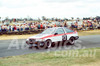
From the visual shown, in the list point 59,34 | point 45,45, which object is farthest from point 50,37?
point 59,34

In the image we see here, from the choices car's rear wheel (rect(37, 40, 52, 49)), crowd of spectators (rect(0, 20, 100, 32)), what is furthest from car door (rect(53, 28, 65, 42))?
crowd of spectators (rect(0, 20, 100, 32))

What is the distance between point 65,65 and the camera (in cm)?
662

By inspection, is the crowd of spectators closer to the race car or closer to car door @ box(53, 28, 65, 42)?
the race car

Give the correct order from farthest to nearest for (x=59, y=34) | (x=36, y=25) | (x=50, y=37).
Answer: (x=36, y=25) → (x=59, y=34) → (x=50, y=37)

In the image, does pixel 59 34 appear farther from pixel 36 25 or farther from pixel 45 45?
pixel 36 25

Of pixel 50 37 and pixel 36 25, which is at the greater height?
pixel 50 37

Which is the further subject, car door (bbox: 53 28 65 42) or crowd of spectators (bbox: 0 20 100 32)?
crowd of spectators (bbox: 0 20 100 32)

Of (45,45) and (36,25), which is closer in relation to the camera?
(45,45)

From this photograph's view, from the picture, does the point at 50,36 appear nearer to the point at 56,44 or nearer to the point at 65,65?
the point at 56,44

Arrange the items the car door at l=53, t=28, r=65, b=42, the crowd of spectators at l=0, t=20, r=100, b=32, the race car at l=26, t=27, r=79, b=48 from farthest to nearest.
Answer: the crowd of spectators at l=0, t=20, r=100, b=32 < the car door at l=53, t=28, r=65, b=42 < the race car at l=26, t=27, r=79, b=48

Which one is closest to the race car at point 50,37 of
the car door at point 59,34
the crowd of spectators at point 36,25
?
the car door at point 59,34

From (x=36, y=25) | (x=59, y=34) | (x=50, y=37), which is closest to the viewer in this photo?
(x=50, y=37)

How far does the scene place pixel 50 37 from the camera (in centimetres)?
1218

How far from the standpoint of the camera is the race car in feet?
38.5
